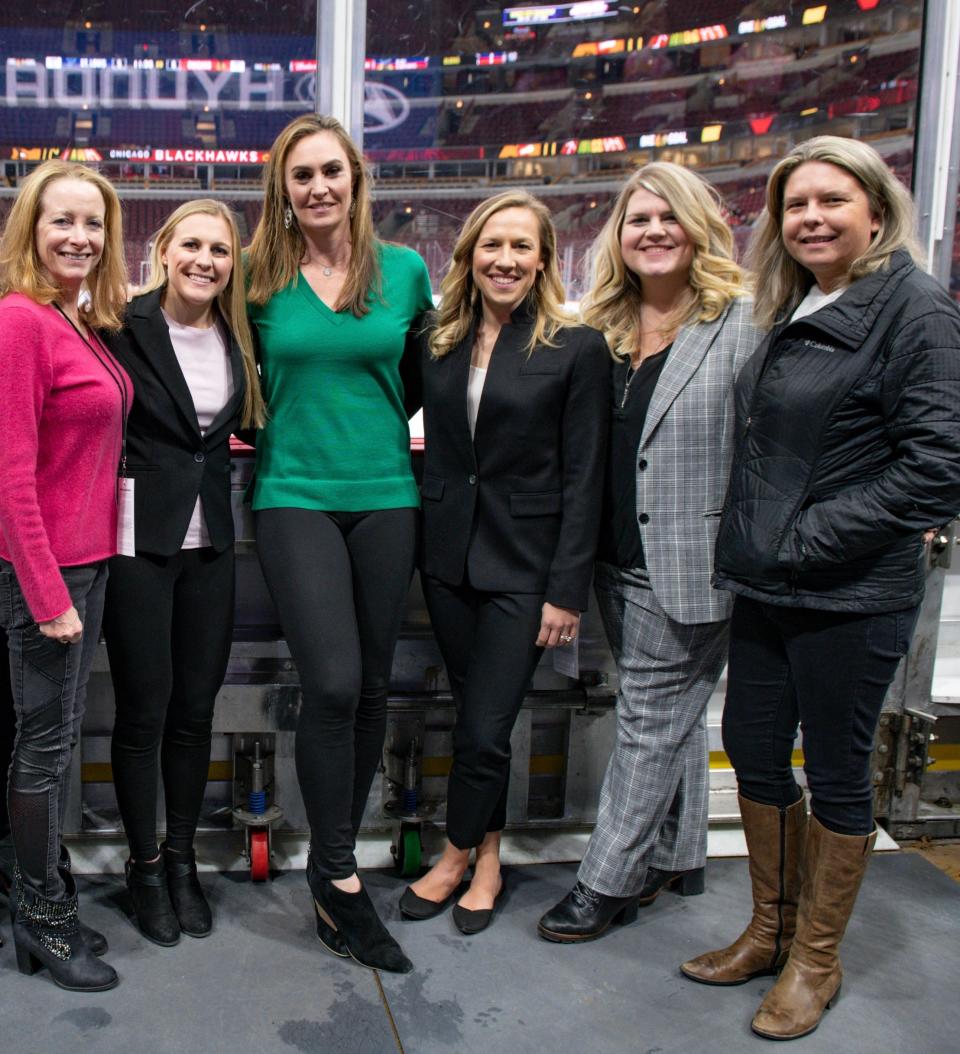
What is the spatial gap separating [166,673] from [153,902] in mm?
555

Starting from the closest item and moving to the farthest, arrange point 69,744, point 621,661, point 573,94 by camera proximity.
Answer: point 69,744 < point 621,661 < point 573,94

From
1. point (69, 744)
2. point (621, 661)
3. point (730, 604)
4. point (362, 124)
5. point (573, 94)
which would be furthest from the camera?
point (573, 94)

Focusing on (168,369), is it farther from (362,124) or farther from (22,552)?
(362,124)

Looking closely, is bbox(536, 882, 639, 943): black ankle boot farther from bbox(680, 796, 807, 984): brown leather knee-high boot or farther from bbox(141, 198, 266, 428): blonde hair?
bbox(141, 198, 266, 428): blonde hair

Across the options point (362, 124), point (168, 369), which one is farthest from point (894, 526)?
point (362, 124)

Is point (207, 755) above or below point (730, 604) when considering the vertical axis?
below

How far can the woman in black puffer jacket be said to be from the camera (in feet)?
5.50

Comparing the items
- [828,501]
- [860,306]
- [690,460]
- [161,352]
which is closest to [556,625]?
[690,460]

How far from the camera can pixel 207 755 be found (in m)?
2.27

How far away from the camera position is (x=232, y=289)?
208 centimetres

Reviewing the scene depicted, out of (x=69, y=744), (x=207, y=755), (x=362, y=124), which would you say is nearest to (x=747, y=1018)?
(x=207, y=755)

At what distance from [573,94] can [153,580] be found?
3.13m

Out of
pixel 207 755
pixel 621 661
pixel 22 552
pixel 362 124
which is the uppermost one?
pixel 362 124

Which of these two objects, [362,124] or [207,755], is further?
[362,124]
